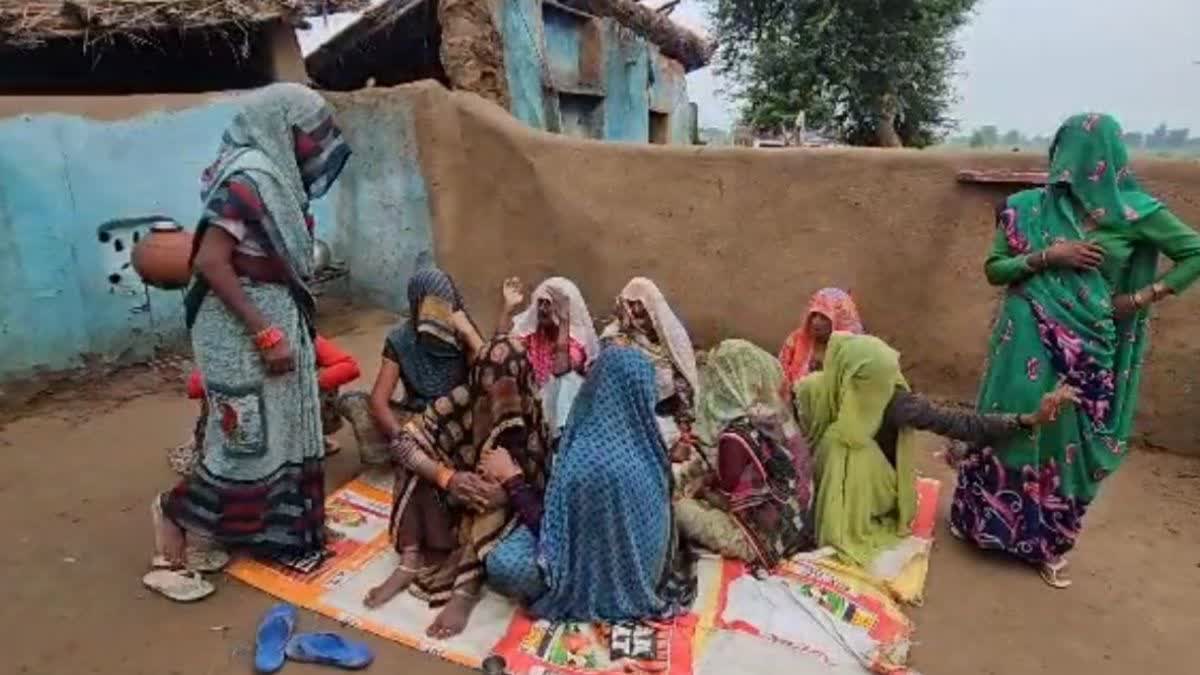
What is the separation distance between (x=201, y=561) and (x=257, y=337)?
934mm

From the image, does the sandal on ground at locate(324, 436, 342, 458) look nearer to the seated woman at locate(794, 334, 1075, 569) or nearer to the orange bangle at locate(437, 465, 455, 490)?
the orange bangle at locate(437, 465, 455, 490)

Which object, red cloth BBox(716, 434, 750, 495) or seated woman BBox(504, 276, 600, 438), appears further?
seated woman BBox(504, 276, 600, 438)

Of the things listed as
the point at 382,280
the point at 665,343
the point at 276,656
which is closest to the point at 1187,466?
the point at 665,343

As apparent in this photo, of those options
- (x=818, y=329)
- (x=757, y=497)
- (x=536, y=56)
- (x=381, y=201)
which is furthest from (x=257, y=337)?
(x=536, y=56)

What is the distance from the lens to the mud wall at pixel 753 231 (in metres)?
4.87

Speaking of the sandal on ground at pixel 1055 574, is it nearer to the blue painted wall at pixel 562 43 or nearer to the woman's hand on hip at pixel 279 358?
the woman's hand on hip at pixel 279 358

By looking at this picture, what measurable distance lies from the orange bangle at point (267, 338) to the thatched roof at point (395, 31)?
6.67 m

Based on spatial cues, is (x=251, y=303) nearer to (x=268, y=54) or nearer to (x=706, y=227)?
(x=706, y=227)

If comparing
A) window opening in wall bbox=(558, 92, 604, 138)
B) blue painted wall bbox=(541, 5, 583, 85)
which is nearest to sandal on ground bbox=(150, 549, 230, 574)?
blue painted wall bbox=(541, 5, 583, 85)

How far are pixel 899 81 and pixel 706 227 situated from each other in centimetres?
914

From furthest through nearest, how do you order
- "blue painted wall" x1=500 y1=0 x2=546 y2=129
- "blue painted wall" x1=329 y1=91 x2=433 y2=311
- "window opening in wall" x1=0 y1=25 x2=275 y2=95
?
1. "blue painted wall" x1=500 y1=0 x2=546 y2=129
2. "window opening in wall" x1=0 y1=25 x2=275 y2=95
3. "blue painted wall" x1=329 y1=91 x2=433 y2=311

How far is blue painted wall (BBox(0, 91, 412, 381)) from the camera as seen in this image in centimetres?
524

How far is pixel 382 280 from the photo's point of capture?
6.99m

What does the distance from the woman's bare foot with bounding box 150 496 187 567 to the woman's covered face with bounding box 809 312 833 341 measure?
3009 mm
